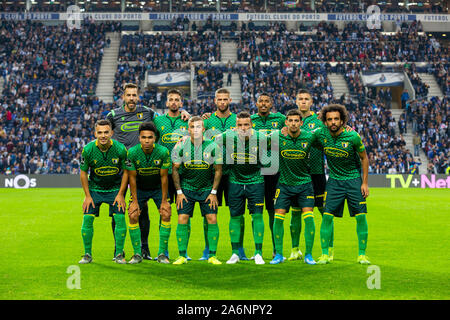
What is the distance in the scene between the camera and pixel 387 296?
21.3ft

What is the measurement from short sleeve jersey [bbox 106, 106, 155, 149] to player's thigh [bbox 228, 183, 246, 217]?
1842 millimetres

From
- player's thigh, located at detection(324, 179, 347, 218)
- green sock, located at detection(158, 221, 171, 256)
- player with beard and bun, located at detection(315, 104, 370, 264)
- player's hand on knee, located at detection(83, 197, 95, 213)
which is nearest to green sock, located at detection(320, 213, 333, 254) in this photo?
player with beard and bun, located at detection(315, 104, 370, 264)

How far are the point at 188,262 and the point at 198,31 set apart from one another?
38.2m

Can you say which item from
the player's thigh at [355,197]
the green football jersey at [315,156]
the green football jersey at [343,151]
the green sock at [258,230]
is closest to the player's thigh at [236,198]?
the green sock at [258,230]

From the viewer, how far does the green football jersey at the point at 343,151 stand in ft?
27.9

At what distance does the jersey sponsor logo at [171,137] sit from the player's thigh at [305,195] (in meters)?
2.02

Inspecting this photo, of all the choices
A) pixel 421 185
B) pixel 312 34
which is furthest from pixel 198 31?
pixel 421 185

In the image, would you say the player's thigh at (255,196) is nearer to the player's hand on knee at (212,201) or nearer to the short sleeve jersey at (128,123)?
the player's hand on knee at (212,201)

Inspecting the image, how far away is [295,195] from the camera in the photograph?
28.6 ft

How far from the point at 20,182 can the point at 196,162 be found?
23.2 m

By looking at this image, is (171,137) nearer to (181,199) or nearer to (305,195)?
(181,199)

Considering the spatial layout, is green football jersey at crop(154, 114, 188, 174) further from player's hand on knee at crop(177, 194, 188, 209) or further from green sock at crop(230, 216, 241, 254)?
green sock at crop(230, 216, 241, 254)

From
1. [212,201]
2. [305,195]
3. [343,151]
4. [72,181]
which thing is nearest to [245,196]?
[212,201]

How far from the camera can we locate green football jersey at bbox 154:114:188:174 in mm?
9328
